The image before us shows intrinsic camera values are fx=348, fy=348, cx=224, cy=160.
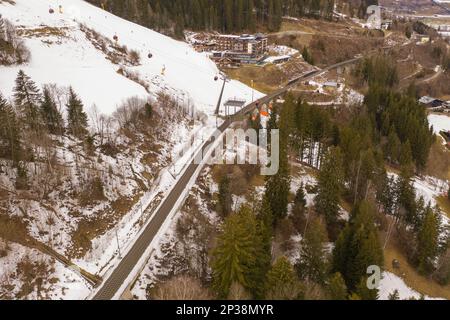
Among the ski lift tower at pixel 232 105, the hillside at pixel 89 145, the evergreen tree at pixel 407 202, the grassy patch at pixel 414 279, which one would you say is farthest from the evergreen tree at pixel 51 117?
the evergreen tree at pixel 407 202

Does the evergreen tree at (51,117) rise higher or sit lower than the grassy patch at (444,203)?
higher

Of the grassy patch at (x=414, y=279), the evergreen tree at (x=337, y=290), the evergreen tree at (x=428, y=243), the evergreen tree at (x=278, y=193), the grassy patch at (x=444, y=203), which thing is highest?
the evergreen tree at (x=337, y=290)

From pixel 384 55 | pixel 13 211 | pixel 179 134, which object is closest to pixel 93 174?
pixel 13 211

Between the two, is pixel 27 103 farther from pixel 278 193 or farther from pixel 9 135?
pixel 278 193

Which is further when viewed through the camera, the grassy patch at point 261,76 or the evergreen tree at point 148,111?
the grassy patch at point 261,76

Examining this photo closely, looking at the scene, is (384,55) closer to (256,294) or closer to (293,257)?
(293,257)

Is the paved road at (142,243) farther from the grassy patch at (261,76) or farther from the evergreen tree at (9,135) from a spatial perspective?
the grassy patch at (261,76)

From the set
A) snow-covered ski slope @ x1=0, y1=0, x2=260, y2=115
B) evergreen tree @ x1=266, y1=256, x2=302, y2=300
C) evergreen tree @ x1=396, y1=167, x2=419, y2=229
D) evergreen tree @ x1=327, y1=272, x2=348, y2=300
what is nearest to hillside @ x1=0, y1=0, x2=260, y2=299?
snow-covered ski slope @ x1=0, y1=0, x2=260, y2=115
